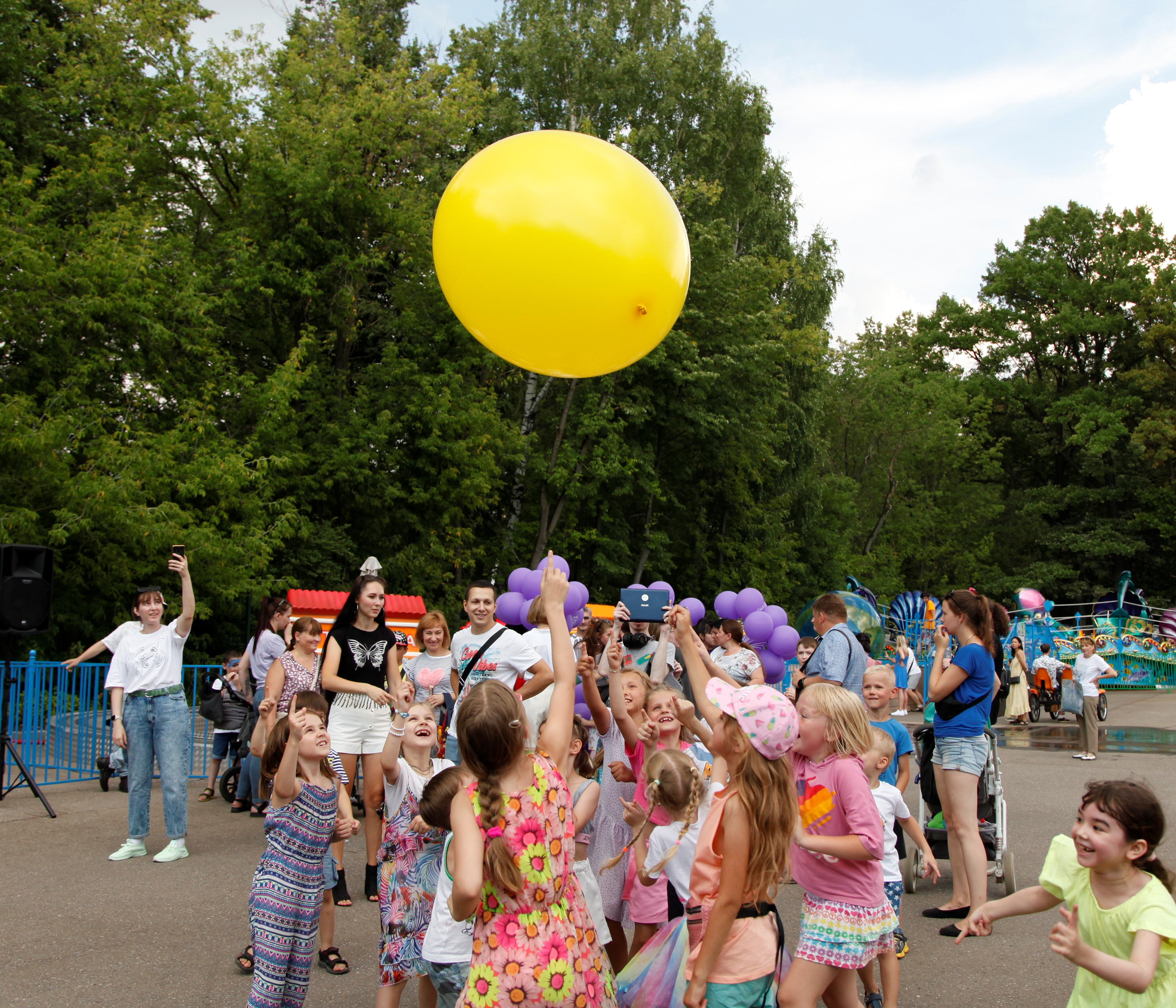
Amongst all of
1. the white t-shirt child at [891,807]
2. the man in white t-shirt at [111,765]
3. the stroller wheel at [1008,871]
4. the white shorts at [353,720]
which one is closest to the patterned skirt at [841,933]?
the white t-shirt child at [891,807]

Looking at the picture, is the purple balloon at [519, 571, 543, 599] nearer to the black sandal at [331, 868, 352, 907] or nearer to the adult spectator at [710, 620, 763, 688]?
the adult spectator at [710, 620, 763, 688]

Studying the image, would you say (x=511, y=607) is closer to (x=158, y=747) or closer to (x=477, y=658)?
(x=158, y=747)

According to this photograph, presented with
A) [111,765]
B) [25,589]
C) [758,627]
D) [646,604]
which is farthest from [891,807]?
[111,765]

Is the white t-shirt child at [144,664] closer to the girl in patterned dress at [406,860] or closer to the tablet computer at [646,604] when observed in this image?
the girl in patterned dress at [406,860]

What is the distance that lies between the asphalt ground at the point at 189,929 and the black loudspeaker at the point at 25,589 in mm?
1693

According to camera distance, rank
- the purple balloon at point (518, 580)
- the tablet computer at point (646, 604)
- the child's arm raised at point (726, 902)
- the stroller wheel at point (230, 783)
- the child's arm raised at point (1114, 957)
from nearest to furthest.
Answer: the child's arm raised at point (1114, 957), the child's arm raised at point (726, 902), the tablet computer at point (646, 604), the stroller wheel at point (230, 783), the purple balloon at point (518, 580)

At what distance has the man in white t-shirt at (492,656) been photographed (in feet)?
18.8

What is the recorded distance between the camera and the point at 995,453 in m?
43.2

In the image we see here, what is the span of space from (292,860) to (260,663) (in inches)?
209

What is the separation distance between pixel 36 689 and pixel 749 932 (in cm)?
1016

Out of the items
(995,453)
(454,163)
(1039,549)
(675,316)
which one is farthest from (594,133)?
(1039,549)

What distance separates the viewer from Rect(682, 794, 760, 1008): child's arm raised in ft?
9.61

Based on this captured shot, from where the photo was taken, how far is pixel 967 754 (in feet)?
18.6

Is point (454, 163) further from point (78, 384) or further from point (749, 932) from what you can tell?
point (749, 932)
